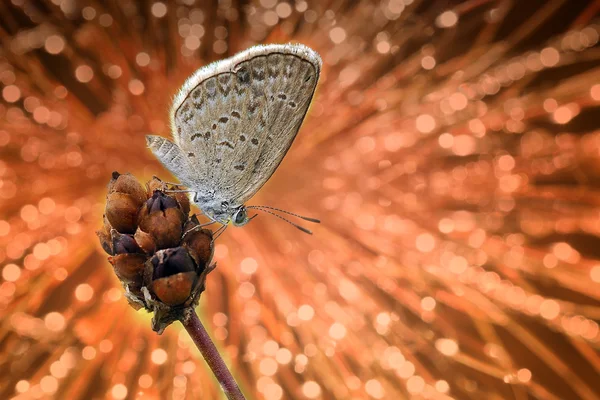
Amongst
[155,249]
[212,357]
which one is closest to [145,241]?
[155,249]

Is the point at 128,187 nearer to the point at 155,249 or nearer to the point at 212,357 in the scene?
the point at 155,249

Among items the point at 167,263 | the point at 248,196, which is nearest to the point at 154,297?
the point at 167,263

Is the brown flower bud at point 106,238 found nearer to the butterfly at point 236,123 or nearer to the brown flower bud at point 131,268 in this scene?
the brown flower bud at point 131,268

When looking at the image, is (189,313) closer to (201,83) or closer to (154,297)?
(154,297)

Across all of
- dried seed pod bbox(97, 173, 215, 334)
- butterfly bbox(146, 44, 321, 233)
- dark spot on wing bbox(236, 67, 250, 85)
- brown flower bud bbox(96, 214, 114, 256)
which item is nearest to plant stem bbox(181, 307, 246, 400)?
dried seed pod bbox(97, 173, 215, 334)

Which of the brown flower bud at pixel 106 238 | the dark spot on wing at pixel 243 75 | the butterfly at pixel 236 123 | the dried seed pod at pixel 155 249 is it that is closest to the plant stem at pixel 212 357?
the dried seed pod at pixel 155 249

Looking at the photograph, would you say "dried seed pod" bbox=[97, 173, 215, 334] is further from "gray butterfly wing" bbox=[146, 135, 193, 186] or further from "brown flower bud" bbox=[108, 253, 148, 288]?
"gray butterfly wing" bbox=[146, 135, 193, 186]

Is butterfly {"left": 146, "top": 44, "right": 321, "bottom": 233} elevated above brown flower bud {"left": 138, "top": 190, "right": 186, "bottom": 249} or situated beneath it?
elevated above
